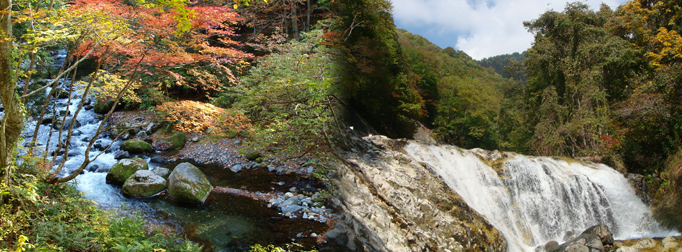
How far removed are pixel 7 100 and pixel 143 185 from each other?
3645 mm

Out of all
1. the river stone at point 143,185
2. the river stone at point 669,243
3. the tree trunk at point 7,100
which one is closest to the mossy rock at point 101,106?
the river stone at point 143,185

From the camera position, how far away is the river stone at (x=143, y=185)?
20.3 feet

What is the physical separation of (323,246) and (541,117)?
14.5 m

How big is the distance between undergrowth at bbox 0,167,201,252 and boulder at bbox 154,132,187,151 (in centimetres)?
664

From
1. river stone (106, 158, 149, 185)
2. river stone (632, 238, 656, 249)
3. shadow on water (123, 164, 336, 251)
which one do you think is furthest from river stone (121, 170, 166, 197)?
river stone (632, 238, 656, 249)

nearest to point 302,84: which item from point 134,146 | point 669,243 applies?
point 134,146

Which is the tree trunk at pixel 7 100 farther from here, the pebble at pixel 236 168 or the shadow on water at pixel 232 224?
the pebble at pixel 236 168

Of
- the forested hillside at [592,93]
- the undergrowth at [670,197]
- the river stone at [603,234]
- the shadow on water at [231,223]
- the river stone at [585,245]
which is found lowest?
the shadow on water at [231,223]

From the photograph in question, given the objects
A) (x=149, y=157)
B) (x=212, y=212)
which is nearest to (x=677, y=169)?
(x=212, y=212)

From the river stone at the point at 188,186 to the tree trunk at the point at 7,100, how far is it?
2.96 meters

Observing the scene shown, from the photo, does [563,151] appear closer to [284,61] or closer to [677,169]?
[677,169]

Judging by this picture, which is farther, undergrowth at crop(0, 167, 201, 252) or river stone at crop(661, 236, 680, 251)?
river stone at crop(661, 236, 680, 251)

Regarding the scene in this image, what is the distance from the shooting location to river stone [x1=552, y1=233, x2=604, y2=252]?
640cm

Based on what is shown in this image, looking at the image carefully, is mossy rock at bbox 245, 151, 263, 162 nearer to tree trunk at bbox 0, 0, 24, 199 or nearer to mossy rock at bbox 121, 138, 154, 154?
mossy rock at bbox 121, 138, 154, 154
